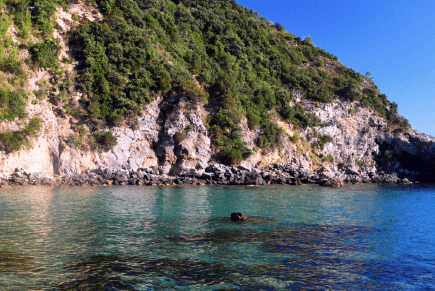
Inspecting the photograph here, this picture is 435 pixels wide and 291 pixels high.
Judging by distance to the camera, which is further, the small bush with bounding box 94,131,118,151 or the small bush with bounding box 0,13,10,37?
the small bush with bounding box 94,131,118,151

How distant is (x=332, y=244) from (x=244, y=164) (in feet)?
115

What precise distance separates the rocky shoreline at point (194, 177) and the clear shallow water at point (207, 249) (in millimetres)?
14773

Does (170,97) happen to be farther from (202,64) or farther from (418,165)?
(418,165)

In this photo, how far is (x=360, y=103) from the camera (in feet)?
224

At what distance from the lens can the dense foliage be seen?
42.7 meters

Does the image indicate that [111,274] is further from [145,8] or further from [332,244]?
[145,8]

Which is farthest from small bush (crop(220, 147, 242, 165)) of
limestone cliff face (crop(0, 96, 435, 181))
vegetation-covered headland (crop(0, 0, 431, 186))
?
limestone cliff face (crop(0, 96, 435, 181))

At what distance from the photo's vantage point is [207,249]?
11016 mm

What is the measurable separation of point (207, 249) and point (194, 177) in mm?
30813

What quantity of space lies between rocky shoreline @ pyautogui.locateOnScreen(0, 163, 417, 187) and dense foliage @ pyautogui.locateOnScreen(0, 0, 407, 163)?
4.42 m

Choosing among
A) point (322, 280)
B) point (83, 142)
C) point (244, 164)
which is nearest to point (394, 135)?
point (244, 164)

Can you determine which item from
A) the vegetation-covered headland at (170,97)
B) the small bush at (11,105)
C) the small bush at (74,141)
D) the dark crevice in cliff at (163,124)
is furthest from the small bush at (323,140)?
the small bush at (11,105)

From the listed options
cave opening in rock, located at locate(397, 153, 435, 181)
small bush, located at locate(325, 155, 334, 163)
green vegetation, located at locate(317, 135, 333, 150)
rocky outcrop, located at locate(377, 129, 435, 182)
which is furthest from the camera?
cave opening in rock, located at locate(397, 153, 435, 181)

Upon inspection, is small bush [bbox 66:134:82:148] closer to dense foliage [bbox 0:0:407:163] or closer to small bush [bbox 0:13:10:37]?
dense foliage [bbox 0:0:407:163]
